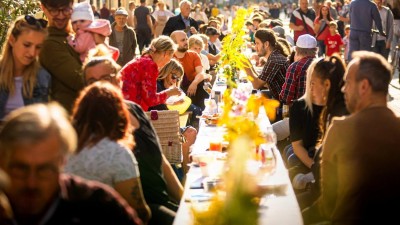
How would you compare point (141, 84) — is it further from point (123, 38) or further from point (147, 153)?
point (123, 38)

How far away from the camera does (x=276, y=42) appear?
1077cm

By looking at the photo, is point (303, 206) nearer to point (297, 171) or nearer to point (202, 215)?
point (297, 171)

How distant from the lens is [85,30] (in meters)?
6.62

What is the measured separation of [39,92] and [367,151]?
233 cm

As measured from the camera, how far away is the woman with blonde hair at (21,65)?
227 inches

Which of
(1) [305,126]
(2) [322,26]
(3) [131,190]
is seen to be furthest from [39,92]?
(2) [322,26]

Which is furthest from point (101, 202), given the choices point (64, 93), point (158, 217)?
point (64, 93)

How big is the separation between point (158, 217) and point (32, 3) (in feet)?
19.9

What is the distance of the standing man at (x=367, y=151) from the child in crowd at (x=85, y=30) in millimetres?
2349

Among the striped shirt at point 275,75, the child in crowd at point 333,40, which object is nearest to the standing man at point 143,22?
the child in crowd at point 333,40

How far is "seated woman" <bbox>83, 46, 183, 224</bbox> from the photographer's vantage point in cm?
523

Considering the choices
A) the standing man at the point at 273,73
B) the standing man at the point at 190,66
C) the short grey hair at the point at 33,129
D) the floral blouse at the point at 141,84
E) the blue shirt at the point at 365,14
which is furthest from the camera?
the blue shirt at the point at 365,14

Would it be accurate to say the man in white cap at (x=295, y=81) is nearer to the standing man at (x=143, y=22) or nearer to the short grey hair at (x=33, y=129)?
the short grey hair at (x=33, y=129)

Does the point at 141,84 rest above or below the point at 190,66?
above
